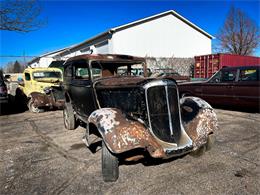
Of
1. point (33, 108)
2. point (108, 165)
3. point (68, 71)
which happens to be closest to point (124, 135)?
point (108, 165)

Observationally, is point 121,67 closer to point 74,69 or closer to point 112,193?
point 74,69

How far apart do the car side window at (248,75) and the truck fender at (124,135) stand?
5.49 meters

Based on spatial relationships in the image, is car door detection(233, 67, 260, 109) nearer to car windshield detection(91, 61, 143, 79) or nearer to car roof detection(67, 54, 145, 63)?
car windshield detection(91, 61, 143, 79)

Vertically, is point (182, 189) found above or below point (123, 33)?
below

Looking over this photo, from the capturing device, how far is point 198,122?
3.93 metres

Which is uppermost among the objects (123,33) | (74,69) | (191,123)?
(123,33)

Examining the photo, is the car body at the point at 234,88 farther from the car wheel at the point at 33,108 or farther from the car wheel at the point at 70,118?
the car wheel at the point at 33,108

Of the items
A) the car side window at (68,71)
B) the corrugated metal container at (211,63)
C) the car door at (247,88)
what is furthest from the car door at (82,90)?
the corrugated metal container at (211,63)

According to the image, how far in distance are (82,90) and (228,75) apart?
5273 mm

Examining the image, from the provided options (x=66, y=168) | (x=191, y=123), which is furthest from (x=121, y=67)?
(x=66, y=168)

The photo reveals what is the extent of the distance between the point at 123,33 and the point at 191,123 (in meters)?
17.5

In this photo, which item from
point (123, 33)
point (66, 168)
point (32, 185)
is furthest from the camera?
point (123, 33)

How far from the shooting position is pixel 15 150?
15.7 feet

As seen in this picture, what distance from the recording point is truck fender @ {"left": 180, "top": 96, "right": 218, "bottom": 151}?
3.74 meters
